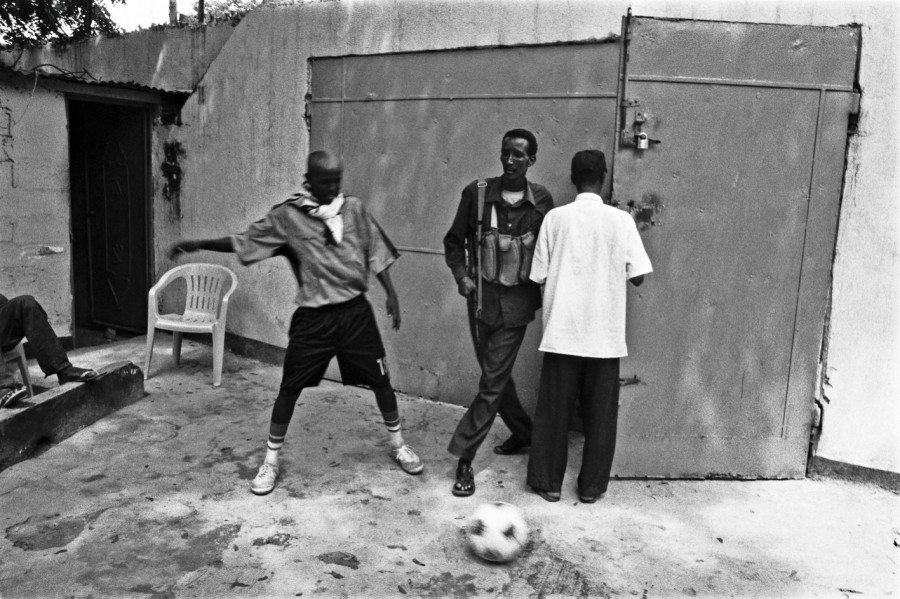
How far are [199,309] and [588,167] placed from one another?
395 cm

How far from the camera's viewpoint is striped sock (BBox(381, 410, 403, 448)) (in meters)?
4.24

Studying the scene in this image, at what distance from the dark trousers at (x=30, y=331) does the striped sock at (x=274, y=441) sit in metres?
1.70

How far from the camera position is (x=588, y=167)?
374 cm

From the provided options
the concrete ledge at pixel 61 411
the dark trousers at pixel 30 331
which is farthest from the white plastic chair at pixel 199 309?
the dark trousers at pixel 30 331

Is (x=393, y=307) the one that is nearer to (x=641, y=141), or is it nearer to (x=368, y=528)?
(x=368, y=528)

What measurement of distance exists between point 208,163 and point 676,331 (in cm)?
459

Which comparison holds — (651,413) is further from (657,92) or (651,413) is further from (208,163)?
(208,163)

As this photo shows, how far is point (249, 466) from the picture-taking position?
424 cm

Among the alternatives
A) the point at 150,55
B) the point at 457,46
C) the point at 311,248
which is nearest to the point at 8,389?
the point at 311,248

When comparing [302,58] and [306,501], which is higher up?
[302,58]

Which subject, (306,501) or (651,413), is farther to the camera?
(651,413)

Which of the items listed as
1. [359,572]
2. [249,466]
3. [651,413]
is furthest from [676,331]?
[249,466]

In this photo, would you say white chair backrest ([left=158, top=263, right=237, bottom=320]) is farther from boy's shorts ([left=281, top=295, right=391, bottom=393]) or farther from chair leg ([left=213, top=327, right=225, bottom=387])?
boy's shorts ([left=281, top=295, right=391, bottom=393])

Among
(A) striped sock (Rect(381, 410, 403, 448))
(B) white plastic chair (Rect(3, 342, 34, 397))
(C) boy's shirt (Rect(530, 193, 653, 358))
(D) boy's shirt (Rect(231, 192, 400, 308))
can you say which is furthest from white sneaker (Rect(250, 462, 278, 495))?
(B) white plastic chair (Rect(3, 342, 34, 397))
